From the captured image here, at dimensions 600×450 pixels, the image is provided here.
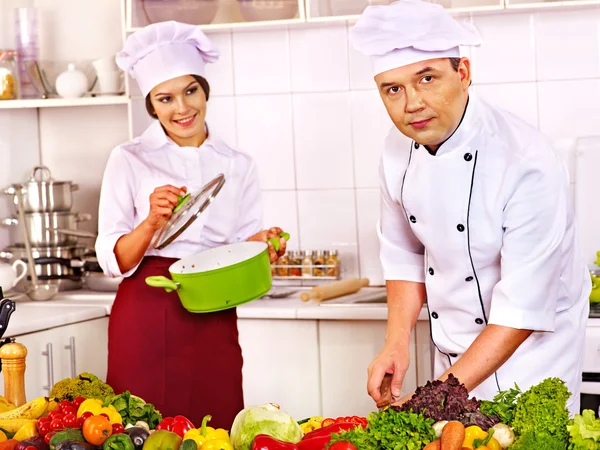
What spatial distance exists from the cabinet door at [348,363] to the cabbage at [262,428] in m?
1.44

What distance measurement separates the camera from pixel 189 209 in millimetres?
2070

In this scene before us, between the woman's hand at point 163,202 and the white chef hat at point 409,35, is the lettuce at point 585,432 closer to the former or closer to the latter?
the white chef hat at point 409,35

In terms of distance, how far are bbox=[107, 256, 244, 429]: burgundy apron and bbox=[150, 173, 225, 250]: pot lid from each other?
0.83ft

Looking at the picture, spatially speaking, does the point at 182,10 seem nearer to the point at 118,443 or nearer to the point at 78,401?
the point at 78,401

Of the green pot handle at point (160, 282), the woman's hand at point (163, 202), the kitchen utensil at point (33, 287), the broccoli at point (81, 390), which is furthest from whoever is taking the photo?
the kitchen utensil at point (33, 287)

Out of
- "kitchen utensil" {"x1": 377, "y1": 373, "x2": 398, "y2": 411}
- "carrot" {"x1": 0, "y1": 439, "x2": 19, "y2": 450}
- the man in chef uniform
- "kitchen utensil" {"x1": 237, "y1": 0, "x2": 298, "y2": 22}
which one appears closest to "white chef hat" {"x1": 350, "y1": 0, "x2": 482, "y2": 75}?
the man in chef uniform

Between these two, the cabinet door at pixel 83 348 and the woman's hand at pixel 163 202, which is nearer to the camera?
the woman's hand at pixel 163 202

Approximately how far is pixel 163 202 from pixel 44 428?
769mm

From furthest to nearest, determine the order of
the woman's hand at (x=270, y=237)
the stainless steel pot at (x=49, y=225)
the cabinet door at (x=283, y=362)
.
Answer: the stainless steel pot at (x=49, y=225) → the cabinet door at (x=283, y=362) → the woman's hand at (x=270, y=237)

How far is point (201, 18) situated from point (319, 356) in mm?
1229

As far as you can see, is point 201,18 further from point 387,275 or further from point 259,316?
point 387,275

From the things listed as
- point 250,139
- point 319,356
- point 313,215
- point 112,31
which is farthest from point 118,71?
point 319,356

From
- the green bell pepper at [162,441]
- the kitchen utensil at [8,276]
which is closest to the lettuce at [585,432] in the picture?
the green bell pepper at [162,441]

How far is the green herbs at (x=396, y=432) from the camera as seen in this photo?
1.18 metres
